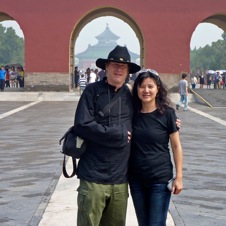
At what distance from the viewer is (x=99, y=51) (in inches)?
7279

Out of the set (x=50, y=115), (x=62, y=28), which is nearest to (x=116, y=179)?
(x=50, y=115)

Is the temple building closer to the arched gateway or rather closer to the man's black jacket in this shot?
the arched gateway

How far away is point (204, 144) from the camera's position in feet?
Answer: 39.2

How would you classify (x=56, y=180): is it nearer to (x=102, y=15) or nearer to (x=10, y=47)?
(x=102, y=15)

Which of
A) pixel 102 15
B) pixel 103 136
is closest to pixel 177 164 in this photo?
pixel 103 136

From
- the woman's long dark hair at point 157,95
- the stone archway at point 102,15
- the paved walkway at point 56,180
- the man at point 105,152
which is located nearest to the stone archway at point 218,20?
the stone archway at point 102,15

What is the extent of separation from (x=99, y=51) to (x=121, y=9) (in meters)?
156

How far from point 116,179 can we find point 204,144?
793cm

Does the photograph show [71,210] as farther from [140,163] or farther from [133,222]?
[140,163]

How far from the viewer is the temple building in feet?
568

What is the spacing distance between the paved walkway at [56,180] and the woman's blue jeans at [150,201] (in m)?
1.32

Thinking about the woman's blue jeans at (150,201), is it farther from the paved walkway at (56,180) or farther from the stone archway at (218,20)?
the stone archway at (218,20)

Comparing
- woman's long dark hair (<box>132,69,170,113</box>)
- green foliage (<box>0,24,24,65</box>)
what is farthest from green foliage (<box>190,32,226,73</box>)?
woman's long dark hair (<box>132,69,170,113</box>)

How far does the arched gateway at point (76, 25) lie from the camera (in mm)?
29422
